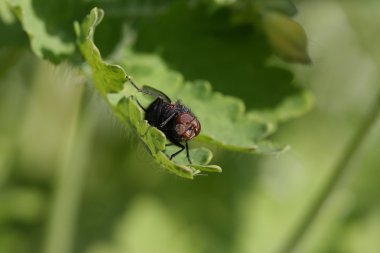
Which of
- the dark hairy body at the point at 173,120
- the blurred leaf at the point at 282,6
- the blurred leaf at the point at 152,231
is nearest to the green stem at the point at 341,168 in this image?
the blurred leaf at the point at 282,6

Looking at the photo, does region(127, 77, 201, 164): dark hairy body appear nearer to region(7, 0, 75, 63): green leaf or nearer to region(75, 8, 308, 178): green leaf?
region(75, 8, 308, 178): green leaf

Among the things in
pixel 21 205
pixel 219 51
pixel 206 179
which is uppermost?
pixel 219 51

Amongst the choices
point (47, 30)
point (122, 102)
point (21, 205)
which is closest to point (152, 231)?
point (21, 205)

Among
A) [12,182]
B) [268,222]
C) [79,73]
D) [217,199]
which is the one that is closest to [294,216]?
[268,222]

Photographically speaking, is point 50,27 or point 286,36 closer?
point 50,27

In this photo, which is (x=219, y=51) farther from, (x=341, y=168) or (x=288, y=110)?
(x=341, y=168)

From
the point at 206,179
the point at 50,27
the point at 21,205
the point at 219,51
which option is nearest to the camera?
the point at 50,27

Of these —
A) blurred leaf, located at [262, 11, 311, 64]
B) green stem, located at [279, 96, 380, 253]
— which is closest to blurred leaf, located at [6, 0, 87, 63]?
blurred leaf, located at [262, 11, 311, 64]
